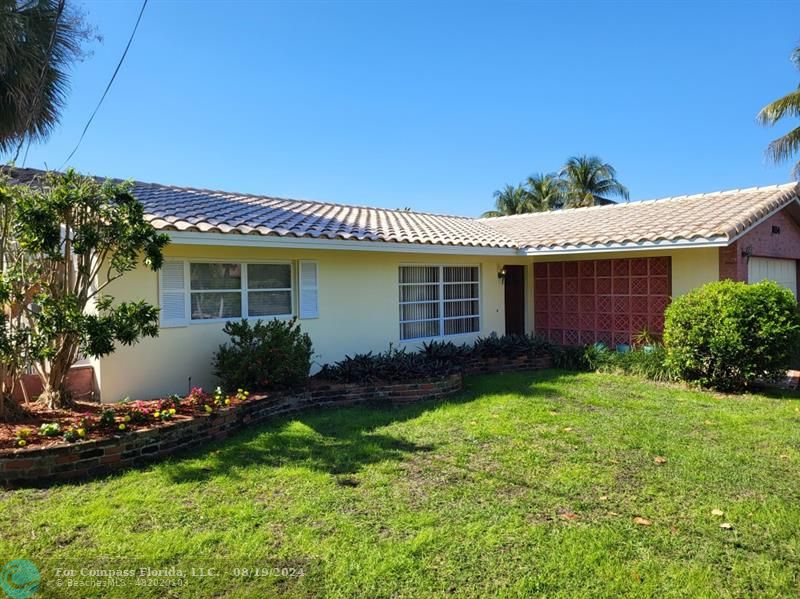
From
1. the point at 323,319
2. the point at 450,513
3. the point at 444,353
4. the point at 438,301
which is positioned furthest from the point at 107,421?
the point at 438,301

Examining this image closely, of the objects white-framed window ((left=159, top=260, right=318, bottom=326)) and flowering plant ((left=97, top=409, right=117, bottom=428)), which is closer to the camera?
flowering plant ((left=97, top=409, right=117, bottom=428))

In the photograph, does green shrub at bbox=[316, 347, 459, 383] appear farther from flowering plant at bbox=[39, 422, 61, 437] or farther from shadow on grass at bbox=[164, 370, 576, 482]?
flowering plant at bbox=[39, 422, 61, 437]

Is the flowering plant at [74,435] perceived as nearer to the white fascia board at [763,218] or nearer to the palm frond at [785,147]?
the white fascia board at [763,218]

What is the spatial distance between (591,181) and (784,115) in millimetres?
17165

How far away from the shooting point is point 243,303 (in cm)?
905

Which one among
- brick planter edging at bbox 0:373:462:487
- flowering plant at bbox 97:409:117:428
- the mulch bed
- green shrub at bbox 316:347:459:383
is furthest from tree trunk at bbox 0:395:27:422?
green shrub at bbox 316:347:459:383

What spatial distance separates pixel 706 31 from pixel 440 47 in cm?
649

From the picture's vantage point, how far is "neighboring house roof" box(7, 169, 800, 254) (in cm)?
882

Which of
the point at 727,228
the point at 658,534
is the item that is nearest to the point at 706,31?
the point at 727,228

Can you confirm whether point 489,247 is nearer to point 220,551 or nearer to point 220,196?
point 220,196

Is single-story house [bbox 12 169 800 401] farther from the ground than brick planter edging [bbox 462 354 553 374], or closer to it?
farther from the ground

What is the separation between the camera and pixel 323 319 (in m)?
10.1

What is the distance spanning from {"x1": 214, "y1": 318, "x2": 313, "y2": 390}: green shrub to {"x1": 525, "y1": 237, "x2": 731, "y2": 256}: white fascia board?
668 cm

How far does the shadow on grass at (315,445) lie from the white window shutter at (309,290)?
2350 millimetres
